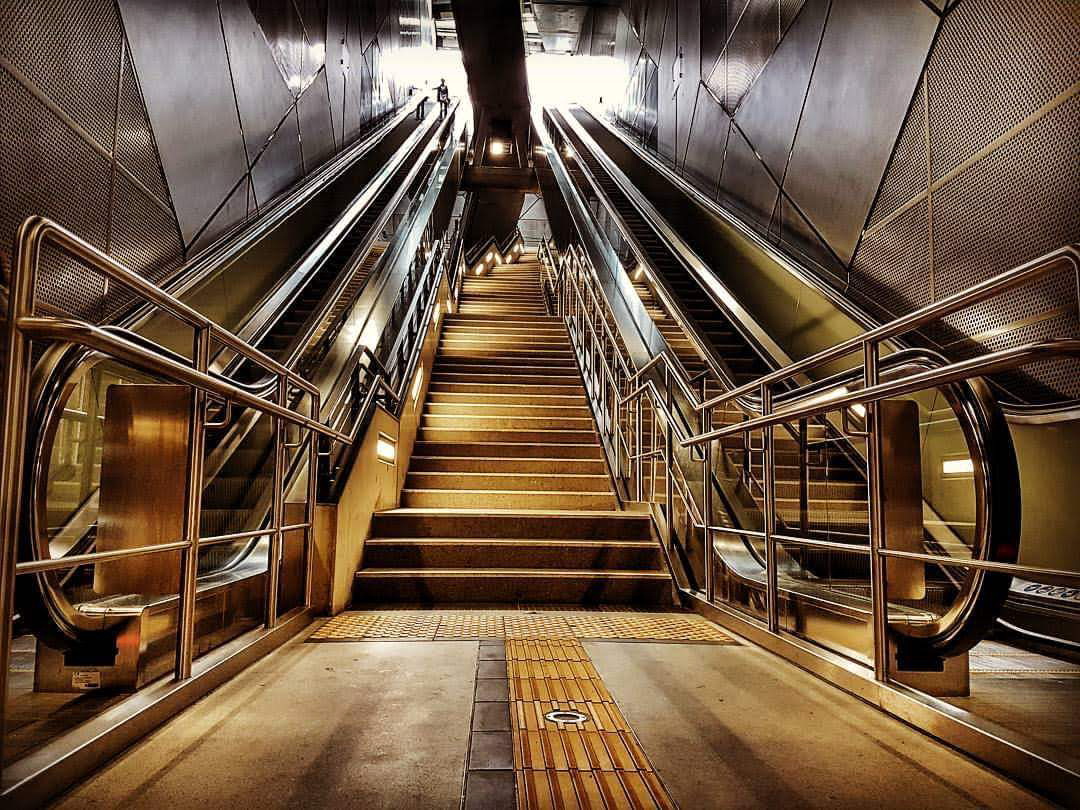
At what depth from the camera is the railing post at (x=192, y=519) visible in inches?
80.0

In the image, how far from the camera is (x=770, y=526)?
117 inches

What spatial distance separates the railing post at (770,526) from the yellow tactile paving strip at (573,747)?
0.87 m

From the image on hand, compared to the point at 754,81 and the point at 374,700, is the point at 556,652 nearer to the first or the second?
the point at 374,700

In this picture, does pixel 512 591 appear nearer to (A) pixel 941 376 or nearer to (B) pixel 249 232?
(A) pixel 941 376

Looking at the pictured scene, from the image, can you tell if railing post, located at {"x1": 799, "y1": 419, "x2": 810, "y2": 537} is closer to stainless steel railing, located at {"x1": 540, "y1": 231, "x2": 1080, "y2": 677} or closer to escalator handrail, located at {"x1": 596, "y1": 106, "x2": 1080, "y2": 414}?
stainless steel railing, located at {"x1": 540, "y1": 231, "x2": 1080, "y2": 677}

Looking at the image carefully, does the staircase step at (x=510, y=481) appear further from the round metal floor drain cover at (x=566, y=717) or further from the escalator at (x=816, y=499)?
the round metal floor drain cover at (x=566, y=717)

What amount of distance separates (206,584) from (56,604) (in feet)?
1.96

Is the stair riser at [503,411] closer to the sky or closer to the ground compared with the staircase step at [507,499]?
closer to the sky

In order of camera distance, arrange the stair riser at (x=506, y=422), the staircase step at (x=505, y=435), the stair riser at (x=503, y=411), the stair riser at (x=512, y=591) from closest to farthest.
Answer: the stair riser at (x=512, y=591)
the staircase step at (x=505, y=435)
the stair riser at (x=506, y=422)
the stair riser at (x=503, y=411)

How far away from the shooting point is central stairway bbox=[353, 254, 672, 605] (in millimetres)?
3877

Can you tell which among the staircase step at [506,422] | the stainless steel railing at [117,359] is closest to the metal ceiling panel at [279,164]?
the staircase step at [506,422]

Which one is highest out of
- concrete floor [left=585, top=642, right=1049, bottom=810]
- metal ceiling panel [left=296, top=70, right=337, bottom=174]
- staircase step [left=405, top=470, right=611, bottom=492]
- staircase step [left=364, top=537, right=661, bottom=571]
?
metal ceiling panel [left=296, top=70, right=337, bottom=174]

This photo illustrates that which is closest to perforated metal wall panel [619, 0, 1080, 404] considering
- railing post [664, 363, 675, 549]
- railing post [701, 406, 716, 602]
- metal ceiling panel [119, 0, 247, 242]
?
railing post [701, 406, 716, 602]

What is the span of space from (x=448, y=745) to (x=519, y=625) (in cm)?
145
